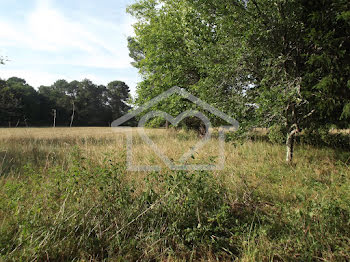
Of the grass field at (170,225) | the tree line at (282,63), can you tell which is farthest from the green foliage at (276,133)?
the grass field at (170,225)

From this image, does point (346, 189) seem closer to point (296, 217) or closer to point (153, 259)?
point (296, 217)

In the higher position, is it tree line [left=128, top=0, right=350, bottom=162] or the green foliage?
tree line [left=128, top=0, right=350, bottom=162]

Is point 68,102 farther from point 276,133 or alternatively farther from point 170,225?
point 170,225

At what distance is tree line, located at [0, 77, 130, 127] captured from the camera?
38.4 metres

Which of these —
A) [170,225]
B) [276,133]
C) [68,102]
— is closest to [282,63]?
[276,133]

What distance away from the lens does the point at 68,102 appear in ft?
151

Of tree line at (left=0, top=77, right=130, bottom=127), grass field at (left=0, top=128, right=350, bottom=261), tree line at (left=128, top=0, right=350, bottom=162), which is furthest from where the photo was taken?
tree line at (left=0, top=77, right=130, bottom=127)

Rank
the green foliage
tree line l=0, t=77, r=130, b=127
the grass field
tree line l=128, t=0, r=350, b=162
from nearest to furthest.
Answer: the grass field
tree line l=128, t=0, r=350, b=162
the green foliage
tree line l=0, t=77, r=130, b=127

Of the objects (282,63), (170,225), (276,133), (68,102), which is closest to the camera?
(170,225)

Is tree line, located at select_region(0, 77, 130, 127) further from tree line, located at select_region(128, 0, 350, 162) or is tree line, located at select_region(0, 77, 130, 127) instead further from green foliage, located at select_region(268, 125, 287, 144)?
green foliage, located at select_region(268, 125, 287, 144)

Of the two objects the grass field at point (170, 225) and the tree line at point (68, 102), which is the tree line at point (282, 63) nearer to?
the grass field at point (170, 225)

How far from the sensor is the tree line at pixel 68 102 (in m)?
38.4

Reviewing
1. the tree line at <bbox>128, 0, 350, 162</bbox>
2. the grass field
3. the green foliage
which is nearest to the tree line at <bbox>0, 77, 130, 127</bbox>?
the tree line at <bbox>128, 0, 350, 162</bbox>

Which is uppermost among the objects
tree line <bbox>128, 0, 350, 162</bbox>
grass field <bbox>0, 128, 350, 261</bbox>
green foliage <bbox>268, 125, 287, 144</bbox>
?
tree line <bbox>128, 0, 350, 162</bbox>
